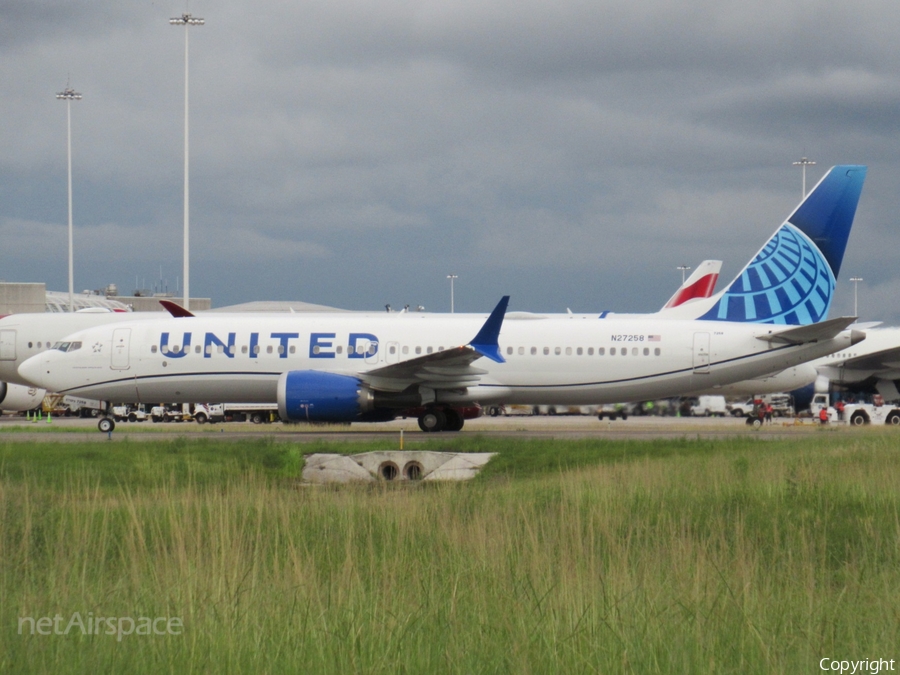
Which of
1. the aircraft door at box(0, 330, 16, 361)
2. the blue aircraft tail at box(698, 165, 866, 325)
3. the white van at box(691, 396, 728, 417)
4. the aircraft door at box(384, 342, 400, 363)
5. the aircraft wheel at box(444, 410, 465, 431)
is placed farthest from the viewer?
the white van at box(691, 396, 728, 417)

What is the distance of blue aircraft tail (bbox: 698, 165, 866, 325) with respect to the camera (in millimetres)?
28719

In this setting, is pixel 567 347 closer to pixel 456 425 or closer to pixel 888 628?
pixel 456 425

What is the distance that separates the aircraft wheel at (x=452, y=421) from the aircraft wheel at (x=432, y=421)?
0.82ft

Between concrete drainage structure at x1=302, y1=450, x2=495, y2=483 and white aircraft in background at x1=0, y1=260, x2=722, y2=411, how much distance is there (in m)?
22.2

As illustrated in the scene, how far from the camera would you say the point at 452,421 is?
29312mm

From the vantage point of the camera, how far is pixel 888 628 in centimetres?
669

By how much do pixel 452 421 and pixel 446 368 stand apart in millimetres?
2475

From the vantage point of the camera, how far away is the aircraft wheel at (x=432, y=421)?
2875 centimetres

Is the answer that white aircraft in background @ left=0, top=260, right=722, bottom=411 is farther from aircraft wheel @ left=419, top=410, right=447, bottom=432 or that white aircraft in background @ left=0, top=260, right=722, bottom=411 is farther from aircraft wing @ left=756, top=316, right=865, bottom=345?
aircraft wheel @ left=419, top=410, right=447, bottom=432

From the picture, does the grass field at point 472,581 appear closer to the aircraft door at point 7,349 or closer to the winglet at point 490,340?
the winglet at point 490,340

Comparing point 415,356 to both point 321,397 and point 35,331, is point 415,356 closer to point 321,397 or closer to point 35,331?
point 321,397
